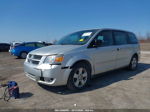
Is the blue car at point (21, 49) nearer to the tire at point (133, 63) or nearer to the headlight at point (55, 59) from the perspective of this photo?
the tire at point (133, 63)

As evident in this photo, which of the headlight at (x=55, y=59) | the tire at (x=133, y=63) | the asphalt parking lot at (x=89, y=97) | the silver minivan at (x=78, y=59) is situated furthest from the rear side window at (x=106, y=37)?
the tire at (x=133, y=63)

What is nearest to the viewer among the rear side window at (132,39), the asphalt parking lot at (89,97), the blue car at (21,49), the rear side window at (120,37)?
the asphalt parking lot at (89,97)

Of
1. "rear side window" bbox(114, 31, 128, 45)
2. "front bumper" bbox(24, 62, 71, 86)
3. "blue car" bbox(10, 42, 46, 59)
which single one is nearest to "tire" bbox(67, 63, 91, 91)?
"front bumper" bbox(24, 62, 71, 86)

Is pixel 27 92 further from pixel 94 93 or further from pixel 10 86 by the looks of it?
pixel 94 93

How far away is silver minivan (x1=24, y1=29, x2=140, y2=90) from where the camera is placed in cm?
336

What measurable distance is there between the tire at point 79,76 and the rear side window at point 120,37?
1.88 metres

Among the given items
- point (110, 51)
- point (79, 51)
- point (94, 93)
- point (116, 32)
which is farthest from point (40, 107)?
point (116, 32)

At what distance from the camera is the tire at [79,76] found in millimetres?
3574

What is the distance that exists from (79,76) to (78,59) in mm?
514

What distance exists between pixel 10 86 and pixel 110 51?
3.22 meters

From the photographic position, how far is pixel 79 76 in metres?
3.78

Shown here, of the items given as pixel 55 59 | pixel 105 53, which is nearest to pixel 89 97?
pixel 55 59

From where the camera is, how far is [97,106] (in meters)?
2.88

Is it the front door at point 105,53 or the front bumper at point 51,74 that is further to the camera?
the front door at point 105,53
